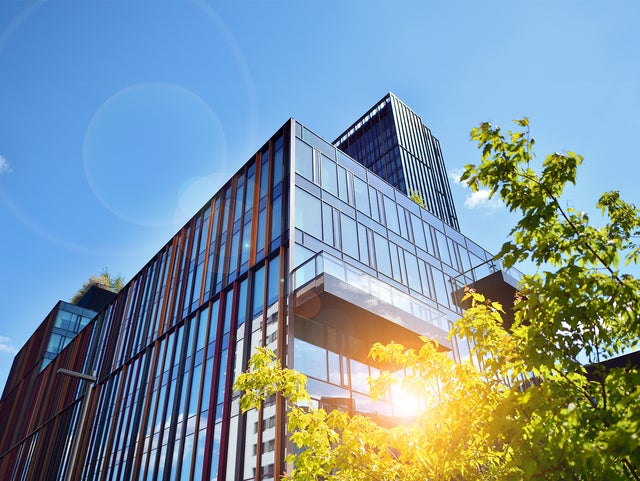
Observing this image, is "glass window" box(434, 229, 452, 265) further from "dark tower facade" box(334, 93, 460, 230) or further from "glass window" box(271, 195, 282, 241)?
"dark tower facade" box(334, 93, 460, 230)

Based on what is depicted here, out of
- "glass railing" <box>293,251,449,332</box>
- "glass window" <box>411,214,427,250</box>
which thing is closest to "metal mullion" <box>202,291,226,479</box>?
"glass railing" <box>293,251,449,332</box>

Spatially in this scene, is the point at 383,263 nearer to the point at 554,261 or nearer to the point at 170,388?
the point at 170,388

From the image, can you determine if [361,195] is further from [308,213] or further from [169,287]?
[169,287]

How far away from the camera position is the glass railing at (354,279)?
17.2 meters

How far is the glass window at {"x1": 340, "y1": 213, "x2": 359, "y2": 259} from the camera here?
21.4m

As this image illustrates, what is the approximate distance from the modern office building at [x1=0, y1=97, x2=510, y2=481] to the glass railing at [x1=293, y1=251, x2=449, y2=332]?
2.4 inches

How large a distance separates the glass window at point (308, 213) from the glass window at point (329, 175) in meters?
1.74

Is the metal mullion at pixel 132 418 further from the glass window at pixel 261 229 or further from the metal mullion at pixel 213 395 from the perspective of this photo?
the glass window at pixel 261 229

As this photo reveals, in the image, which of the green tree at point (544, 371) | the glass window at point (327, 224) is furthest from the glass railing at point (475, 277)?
the green tree at point (544, 371)

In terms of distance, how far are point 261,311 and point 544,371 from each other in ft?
49.5

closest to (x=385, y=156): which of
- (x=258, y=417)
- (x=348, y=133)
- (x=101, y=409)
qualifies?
(x=348, y=133)

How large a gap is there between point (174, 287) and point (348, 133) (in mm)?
58780

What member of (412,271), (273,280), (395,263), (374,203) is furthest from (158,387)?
(374,203)

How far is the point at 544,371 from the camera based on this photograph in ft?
14.5
